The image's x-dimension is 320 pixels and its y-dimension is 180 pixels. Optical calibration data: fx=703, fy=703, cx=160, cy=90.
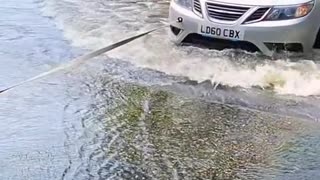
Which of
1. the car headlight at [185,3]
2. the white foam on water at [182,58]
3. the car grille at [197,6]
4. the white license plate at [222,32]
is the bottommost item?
the white foam on water at [182,58]

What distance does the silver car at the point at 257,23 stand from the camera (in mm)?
8172

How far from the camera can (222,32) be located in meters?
8.25

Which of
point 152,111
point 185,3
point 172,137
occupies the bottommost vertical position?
point 152,111

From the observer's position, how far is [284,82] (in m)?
7.85

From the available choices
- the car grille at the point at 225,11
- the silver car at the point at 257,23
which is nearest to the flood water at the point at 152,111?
the silver car at the point at 257,23

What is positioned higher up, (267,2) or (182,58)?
(267,2)

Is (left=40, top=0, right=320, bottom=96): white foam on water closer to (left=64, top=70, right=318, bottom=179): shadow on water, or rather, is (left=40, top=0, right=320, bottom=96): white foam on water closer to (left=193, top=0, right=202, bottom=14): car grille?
(left=193, top=0, right=202, bottom=14): car grille

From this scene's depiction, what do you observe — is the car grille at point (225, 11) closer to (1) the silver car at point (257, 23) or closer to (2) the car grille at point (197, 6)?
(1) the silver car at point (257, 23)

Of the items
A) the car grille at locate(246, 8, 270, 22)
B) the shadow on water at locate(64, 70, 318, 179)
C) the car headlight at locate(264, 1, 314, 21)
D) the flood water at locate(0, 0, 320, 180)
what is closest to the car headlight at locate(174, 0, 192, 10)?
the flood water at locate(0, 0, 320, 180)

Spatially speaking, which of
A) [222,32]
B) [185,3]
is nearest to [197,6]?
[185,3]

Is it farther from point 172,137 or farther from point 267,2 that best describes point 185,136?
point 267,2

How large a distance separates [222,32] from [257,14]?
1.49 ft

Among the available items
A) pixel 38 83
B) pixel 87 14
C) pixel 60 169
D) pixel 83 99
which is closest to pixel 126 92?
pixel 83 99

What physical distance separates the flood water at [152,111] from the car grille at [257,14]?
51cm
